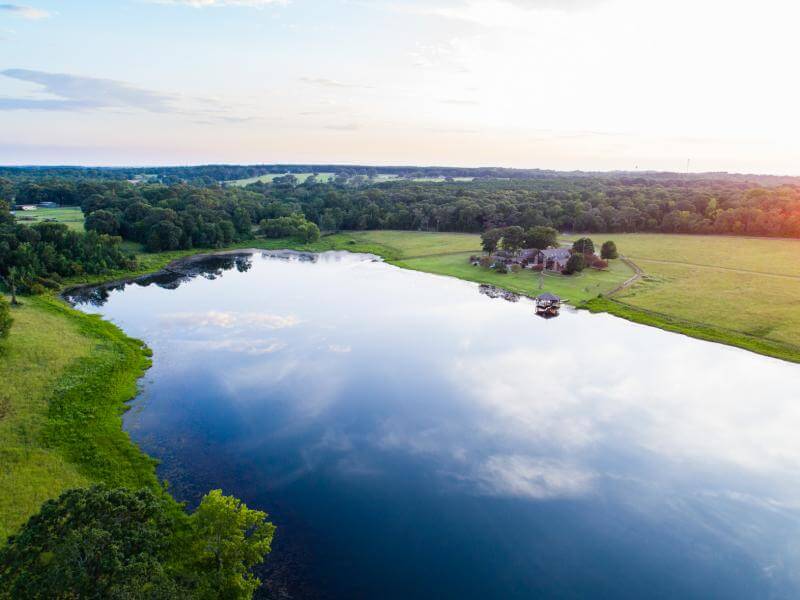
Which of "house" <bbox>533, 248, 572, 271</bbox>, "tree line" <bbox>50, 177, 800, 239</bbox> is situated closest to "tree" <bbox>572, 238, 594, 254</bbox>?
"house" <bbox>533, 248, 572, 271</bbox>

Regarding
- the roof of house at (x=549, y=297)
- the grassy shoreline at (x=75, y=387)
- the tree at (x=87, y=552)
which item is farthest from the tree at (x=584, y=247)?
the tree at (x=87, y=552)

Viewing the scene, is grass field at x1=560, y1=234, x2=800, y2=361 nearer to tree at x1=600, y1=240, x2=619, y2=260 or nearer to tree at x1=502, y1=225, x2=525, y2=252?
tree at x1=600, y1=240, x2=619, y2=260

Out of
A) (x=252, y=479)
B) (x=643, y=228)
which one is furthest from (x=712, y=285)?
(x=252, y=479)

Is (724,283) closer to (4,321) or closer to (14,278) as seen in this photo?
(4,321)

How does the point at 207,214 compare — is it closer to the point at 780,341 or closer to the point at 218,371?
the point at 218,371

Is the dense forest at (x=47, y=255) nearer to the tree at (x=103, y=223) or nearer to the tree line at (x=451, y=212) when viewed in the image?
the tree at (x=103, y=223)

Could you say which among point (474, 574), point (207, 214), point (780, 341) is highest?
point (207, 214)

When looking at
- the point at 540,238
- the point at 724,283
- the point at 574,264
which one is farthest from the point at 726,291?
the point at 540,238

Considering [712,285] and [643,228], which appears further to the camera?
[643,228]
